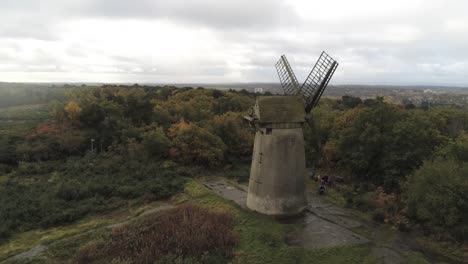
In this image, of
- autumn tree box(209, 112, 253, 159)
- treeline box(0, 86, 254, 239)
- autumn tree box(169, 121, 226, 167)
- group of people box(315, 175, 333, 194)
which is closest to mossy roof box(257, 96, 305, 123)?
group of people box(315, 175, 333, 194)

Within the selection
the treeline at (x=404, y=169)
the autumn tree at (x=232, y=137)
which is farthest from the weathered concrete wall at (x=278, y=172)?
the autumn tree at (x=232, y=137)

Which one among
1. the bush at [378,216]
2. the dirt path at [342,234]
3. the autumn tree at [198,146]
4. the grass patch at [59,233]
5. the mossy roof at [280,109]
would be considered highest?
the mossy roof at [280,109]

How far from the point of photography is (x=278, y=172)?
635 inches

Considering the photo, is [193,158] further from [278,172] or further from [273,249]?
[273,249]

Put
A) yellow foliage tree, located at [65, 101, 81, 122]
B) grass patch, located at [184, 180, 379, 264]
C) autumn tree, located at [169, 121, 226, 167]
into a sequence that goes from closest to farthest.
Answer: grass patch, located at [184, 180, 379, 264], autumn tree, located at [169, 121, 226, 167], yellow foliage tree, located at [65, 101, 81, 122]

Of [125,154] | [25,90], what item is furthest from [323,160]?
[25,90]

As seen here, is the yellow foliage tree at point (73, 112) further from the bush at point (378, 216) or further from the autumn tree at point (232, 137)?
the bush at point (378, 216)

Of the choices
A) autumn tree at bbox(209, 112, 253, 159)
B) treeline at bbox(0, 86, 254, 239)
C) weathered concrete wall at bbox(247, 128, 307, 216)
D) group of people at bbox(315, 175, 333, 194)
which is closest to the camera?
weathered concrete wall at bbox(247, 128, 307, 216)

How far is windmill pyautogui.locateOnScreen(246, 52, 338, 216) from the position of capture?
16.0m

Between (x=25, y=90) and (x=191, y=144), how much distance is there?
73.9m

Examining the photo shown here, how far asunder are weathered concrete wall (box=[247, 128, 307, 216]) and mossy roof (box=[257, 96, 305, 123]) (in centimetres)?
55

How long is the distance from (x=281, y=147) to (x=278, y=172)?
1.19 meters

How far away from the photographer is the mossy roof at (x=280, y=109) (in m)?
15.9

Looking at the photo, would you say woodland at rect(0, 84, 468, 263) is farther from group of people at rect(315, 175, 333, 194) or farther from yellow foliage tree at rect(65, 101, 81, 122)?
group of people at rect(315, 175, 333, 194)
